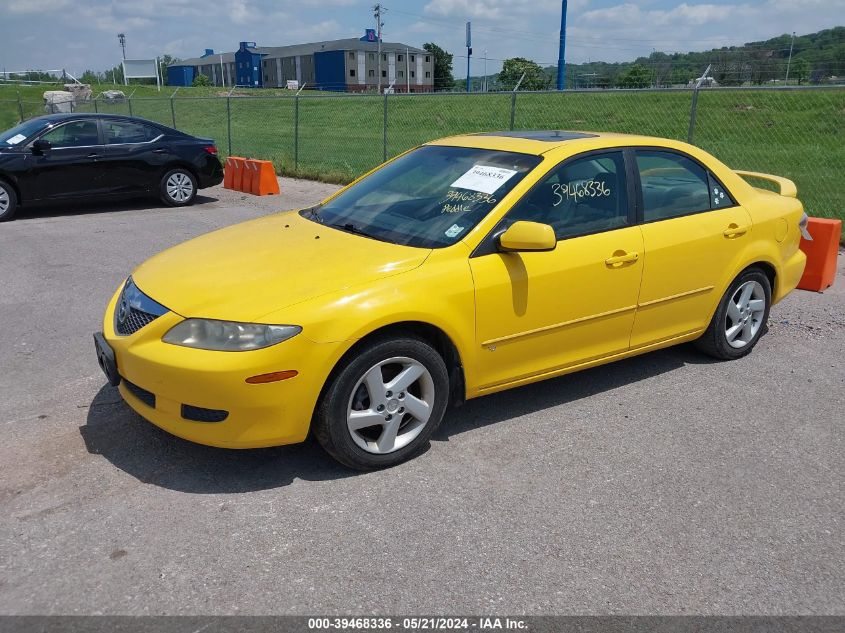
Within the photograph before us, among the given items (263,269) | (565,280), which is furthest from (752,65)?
(263,269)

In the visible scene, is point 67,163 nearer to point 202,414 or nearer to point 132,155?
point 132,155

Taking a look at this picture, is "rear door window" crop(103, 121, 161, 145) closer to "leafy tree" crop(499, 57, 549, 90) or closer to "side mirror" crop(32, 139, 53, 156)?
"side mirror" crop(32, 139, 53, 156)

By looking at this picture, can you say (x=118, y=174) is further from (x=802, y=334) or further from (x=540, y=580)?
(x=540, y=580)

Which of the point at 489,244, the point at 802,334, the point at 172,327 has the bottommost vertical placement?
the point at 802,334

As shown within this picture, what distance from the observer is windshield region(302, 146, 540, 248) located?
13.4ft

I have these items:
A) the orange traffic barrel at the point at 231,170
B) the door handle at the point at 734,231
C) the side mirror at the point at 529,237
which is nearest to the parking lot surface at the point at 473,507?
the door handle at the point at 734,231

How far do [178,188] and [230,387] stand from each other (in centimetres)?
975

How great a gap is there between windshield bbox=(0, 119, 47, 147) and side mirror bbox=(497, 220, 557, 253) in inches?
374

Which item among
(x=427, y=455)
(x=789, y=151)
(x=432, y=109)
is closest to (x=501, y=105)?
(x=432, y=109)

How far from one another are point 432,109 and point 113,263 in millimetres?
21580

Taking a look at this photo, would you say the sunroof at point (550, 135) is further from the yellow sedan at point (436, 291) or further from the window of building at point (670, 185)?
the window of building at point (670, 185)

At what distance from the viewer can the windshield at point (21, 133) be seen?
10.7 m

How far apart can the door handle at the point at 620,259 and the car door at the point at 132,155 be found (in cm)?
932

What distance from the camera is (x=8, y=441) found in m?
3.99
